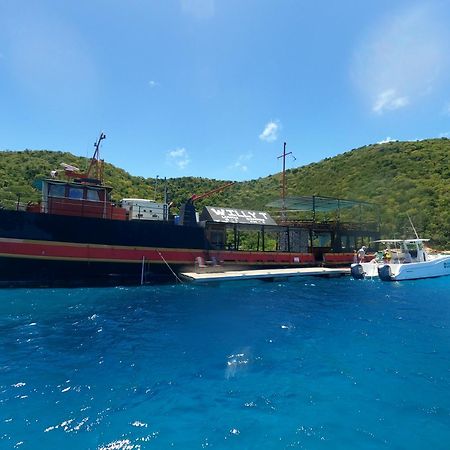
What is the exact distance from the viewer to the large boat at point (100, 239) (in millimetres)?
18922

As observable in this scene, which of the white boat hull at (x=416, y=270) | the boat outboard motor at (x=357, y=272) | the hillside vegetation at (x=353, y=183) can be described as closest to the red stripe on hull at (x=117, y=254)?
the boat outboard motor at (x=357, y=272)

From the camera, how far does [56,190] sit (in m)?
20.7

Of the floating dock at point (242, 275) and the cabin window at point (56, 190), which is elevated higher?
the cabin window at point (56, 190)

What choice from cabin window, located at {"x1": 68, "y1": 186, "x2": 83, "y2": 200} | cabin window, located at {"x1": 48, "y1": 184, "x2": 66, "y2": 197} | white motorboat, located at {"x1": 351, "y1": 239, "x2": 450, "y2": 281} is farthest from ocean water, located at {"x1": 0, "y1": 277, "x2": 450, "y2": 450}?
white motorboat, located at {"x1": 351, "y1": 239, "x2": 450, "y2": 281}

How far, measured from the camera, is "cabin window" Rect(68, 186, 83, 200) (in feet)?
68.8

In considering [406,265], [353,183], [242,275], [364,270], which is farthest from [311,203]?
[353,183]

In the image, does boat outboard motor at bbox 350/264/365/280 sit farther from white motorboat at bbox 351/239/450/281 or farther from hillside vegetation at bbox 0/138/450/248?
hillside vegetation at bbox 0/138/450/248

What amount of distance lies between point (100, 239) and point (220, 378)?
15421mm

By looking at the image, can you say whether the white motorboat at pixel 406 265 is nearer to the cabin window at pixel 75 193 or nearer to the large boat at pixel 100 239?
the large boat at pixel 100 239

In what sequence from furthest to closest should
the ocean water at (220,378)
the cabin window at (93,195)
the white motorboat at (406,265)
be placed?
the white motorboat at (406,265), the cabin window at (93,195), the ocean water at (220,378)

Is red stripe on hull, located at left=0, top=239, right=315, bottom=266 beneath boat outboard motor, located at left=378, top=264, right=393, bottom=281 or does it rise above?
above

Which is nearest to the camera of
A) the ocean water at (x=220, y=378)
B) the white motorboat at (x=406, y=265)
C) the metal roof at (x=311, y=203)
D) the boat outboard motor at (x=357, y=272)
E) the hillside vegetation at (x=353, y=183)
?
the ocean water at (x=220, y=378)

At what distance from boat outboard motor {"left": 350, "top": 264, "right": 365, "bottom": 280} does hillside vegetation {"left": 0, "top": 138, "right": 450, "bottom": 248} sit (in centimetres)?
2383

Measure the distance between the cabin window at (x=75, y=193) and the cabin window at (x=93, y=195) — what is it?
0.41m
